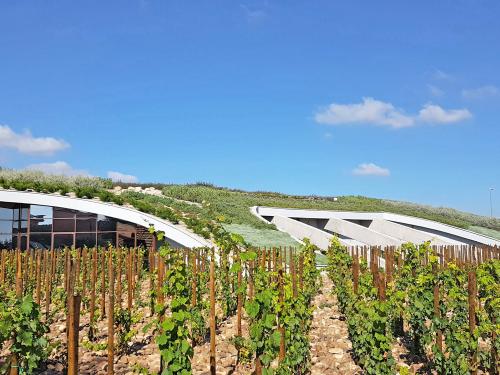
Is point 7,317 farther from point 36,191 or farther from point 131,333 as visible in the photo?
point 36,191

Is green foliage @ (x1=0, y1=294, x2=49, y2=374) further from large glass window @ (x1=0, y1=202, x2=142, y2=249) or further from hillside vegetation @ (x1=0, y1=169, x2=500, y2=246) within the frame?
large glass window @ (x1=0, y1=202, x2=142, y2=249)

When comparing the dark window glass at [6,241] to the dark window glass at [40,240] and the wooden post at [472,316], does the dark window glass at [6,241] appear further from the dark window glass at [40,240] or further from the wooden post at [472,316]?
the wooden post at [472,316]

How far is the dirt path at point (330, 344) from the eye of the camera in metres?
7.14

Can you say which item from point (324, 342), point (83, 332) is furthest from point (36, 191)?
point (324, 342)

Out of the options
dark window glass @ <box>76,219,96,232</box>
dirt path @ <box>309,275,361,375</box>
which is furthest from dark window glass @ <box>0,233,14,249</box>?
dirt path @ <box>309,275,361,375</box>

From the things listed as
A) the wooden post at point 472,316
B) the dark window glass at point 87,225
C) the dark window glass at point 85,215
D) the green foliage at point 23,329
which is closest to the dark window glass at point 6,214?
the dark window glass at point 85,215

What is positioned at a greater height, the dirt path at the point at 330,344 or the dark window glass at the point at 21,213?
the dark window glass at the point at 21,213

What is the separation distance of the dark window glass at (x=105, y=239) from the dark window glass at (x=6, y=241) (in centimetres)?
390

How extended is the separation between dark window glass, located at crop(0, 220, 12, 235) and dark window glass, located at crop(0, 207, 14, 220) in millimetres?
182

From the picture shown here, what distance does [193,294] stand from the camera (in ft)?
30.3

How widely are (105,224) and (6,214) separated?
4.37 metres

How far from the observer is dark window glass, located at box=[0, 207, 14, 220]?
20.3 m

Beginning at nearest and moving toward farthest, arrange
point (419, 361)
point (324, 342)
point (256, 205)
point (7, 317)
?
point (7, 317) < point (419, 361) < point (324, 342) < point (256, 205)

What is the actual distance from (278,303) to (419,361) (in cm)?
295
